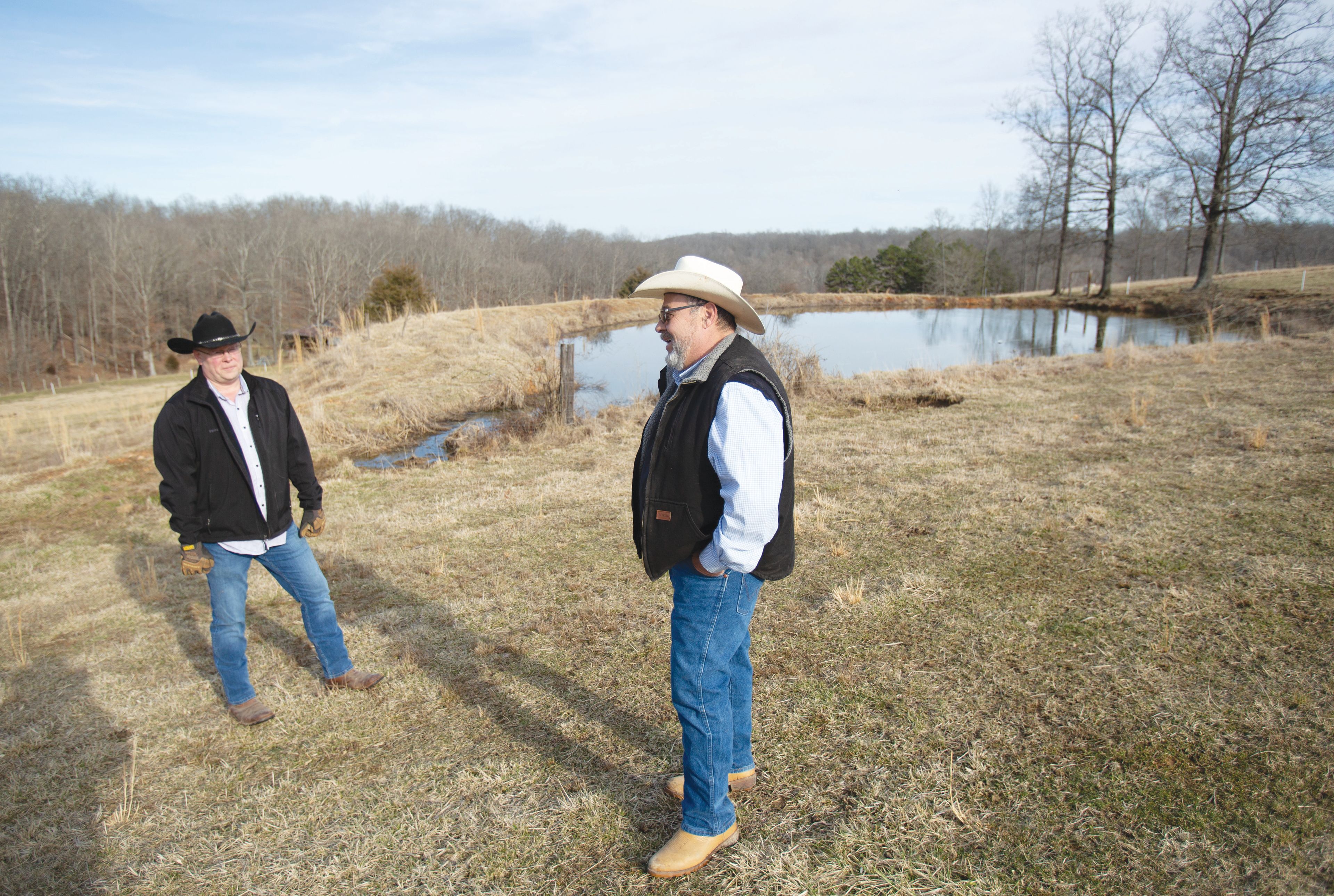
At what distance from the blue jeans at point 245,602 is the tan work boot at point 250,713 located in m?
0.02

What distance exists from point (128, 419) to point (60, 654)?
15043 millimetres

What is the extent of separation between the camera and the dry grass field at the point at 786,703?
99.4 inches

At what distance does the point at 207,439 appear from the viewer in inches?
131

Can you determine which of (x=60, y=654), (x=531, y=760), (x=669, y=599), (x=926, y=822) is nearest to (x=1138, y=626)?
(x=926, y=822)

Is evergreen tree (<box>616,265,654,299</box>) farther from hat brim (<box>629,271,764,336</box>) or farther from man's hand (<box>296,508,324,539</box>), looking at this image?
hat brim (<box>629,271,764,336</box>)

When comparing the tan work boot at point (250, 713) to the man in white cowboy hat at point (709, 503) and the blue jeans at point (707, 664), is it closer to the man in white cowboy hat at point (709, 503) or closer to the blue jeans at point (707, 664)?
the man in white cowboy hat at point (709, 503)

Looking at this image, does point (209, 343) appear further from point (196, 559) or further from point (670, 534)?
point (670, 534)

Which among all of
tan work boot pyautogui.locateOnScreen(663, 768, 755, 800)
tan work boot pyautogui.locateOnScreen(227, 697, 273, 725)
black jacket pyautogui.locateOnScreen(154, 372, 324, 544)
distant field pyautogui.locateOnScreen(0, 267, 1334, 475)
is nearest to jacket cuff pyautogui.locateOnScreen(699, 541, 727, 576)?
tan work boot pyautogui.locateOnScreen(663, 768, 755, 800)

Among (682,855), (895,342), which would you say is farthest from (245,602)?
(895,342)

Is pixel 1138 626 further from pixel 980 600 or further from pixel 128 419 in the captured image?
pixel 128 419

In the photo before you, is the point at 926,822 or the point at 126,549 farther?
the point at 126,549

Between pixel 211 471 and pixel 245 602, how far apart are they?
28.7 inches

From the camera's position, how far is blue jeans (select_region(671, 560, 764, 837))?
2.17 meters

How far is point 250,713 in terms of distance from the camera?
362 cm
